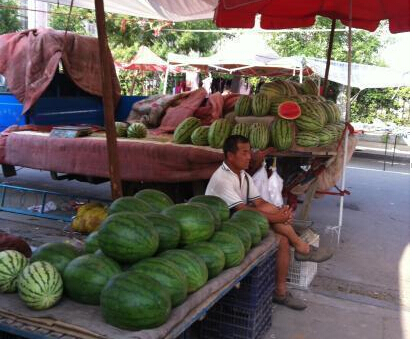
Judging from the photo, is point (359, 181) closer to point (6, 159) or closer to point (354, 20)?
point (354, 20)

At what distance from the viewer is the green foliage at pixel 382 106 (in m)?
20.6

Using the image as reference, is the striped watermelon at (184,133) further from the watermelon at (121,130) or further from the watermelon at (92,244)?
the watermelon at (92,244)

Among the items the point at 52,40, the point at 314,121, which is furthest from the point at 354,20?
the point at 52,40

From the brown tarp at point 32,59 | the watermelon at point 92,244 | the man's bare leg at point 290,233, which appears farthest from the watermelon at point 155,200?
the brown tarp at point 32,59

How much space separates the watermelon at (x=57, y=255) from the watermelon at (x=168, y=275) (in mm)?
406

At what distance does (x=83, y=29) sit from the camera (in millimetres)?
24031

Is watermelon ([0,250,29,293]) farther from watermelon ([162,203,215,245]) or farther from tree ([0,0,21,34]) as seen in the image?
tree ([0,0,21,34])

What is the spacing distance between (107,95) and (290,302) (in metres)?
2.45

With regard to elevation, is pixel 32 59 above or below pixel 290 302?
above

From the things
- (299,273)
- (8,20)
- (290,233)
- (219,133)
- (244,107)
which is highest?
(8,20)

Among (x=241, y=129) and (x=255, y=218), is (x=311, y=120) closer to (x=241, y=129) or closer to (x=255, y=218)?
(x=241, y=129)

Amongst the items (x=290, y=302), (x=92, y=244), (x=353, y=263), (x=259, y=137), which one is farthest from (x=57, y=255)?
(x=353, y=263)

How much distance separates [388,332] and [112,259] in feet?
8.68

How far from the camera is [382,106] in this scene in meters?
21.6
